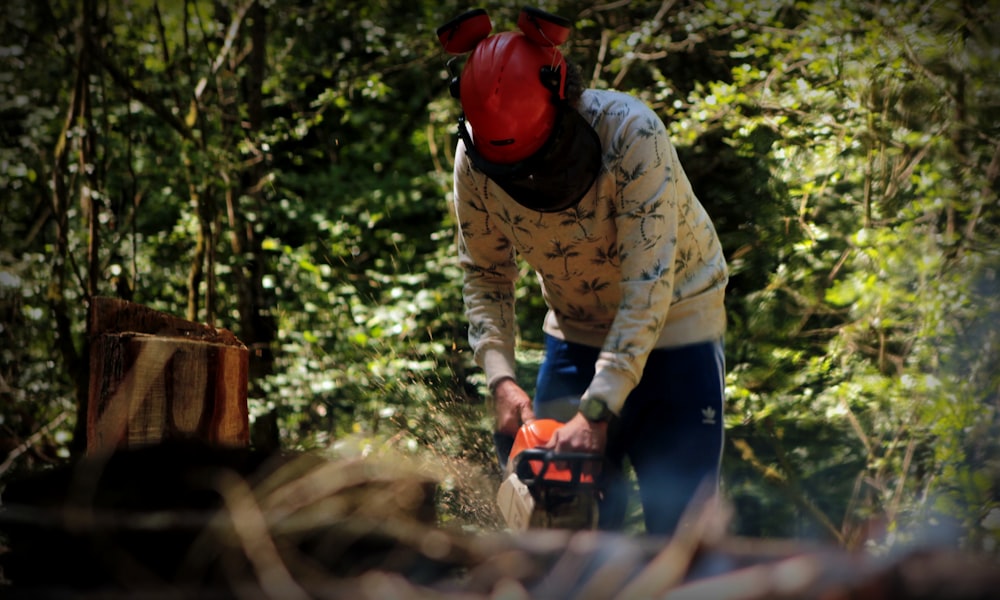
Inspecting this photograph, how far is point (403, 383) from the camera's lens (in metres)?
4.71

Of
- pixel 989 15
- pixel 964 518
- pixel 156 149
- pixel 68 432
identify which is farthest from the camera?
pixel 156 149

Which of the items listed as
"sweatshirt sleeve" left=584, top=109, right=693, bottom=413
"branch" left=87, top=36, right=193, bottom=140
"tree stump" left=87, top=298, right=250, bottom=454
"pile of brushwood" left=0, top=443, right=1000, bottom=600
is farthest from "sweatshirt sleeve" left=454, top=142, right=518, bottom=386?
"branch" left=87, top=36, right=193, bottom=140

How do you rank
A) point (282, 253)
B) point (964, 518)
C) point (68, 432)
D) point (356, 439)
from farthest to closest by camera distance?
point (282, 253), point (68, 432), point (356, 439), point (964, 518)

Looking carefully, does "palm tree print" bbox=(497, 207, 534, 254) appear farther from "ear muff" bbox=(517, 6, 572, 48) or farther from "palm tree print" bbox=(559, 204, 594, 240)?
"ear muff" bbox=(517, 6, 572, 48)

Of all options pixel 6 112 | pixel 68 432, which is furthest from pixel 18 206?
pixel 68 432

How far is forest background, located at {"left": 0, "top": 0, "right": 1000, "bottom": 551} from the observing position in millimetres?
3896

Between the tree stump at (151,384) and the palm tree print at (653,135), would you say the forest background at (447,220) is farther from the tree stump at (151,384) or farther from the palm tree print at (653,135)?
the palm tree print at (653,135)

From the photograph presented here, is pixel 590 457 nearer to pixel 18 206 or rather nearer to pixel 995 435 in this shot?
pixel 995 435

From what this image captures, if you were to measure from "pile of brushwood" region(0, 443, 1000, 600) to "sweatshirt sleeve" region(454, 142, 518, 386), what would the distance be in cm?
104

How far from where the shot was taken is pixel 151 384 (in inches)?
80.5

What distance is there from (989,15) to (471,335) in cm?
301

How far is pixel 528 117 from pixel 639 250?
0.44 metres

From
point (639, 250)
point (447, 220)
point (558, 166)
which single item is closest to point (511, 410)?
point (639, 250)

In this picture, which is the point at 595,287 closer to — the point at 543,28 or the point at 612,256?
the point at 612,256
